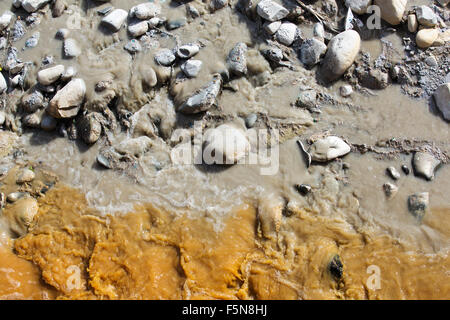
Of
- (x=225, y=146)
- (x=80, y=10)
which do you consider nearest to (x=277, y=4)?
(x=225, y=146)

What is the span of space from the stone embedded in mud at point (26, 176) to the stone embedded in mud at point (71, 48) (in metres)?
1.45

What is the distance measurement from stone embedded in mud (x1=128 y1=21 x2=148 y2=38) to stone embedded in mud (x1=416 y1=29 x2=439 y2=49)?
3.17 meters

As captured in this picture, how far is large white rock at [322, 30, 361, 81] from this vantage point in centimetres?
409

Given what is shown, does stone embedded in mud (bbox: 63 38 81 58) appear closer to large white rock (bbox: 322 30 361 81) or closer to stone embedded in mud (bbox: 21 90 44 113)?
stone embedded in mud (bbox: 21 90 44 113)

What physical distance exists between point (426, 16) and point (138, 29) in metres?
3.32

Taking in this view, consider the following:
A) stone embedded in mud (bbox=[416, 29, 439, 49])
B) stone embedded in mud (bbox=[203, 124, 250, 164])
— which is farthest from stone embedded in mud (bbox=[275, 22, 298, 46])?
stone embedded in mud (bbox=[416, 29, 439, 49])

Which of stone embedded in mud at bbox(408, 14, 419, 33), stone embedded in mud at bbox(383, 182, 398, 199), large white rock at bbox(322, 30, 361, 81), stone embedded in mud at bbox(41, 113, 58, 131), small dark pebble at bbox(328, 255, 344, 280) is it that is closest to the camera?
small dark pebble at bbox(328, 255, 344, 280)

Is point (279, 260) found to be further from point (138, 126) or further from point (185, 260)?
point (138, 126)

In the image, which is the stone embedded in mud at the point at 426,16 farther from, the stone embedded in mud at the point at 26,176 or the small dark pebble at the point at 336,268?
the stone embedded in mud at the point at 26,176

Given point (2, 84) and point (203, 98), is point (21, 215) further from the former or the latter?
point (203, 98)

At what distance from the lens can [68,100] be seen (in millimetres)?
4129

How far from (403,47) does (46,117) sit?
13.8 feet

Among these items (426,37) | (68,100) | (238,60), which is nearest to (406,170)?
(426,37)
